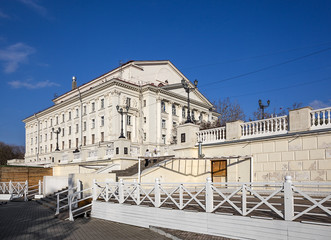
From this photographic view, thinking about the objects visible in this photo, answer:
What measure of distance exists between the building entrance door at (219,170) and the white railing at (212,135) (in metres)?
1.26

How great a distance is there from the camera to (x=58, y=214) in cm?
1452

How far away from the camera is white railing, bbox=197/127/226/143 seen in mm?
16939

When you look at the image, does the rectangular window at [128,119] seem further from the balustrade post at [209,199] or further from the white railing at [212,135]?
the balustrade post at [209,199]

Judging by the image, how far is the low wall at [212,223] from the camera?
7.00 m


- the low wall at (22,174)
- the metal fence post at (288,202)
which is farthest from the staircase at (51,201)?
the low wall at (22,174)

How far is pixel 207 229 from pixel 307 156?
622 cm

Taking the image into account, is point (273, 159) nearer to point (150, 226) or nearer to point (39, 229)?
point (150, 226)

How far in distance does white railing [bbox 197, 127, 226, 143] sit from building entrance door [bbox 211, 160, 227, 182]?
4.14ft

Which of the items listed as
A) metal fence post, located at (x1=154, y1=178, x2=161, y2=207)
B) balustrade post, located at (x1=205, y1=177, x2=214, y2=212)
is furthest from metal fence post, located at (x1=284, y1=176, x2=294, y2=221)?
metal fence post, located at (x1=154, y1=178, x2=161, y2=207)

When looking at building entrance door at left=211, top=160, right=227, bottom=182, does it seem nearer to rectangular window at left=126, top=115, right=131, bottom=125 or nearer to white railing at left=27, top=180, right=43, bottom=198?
white railing at left=27, top=180, right=43, bottom=198

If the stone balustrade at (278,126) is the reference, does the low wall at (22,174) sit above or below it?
below

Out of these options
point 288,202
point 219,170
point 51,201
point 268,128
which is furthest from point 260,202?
point 51,201

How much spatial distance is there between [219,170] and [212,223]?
7796 millimetres

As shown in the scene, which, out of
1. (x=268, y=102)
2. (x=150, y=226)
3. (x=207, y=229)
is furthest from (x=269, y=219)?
(x=268, y=102)
